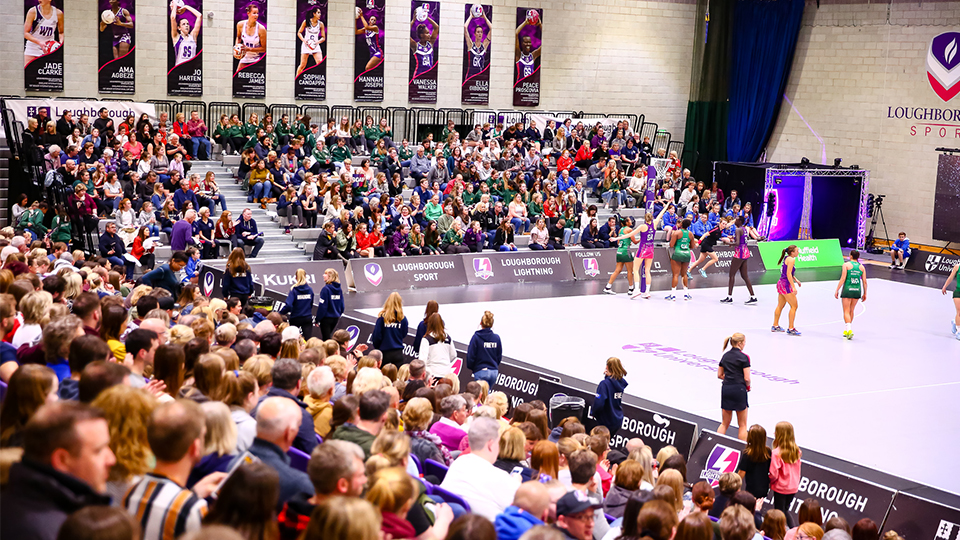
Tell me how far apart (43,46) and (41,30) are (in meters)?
0.35

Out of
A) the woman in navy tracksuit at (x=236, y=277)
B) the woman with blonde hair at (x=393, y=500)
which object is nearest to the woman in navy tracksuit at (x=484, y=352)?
the woman in navy tracksuit at (x=236, y=277)

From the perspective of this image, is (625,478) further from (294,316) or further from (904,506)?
(294,316)

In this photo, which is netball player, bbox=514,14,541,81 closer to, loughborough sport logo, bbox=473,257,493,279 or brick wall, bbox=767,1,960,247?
brick wall, bbox=767,1,960,247

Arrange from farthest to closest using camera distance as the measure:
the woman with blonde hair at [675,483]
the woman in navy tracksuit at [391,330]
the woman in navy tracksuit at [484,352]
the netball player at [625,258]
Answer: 1. the netball player at [625,258]
2. the woman in navy tracksuit at [391,330]
3. the woman in navy tracksuit at [484,352]
4. the woman with blonde hair at [675,483]

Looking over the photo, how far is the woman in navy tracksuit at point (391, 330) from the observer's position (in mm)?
10898

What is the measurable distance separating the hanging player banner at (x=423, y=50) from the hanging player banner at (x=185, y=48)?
5881 millimetres

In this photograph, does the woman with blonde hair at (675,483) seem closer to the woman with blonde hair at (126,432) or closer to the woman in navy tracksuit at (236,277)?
the woman with blonde hair at (126,432)

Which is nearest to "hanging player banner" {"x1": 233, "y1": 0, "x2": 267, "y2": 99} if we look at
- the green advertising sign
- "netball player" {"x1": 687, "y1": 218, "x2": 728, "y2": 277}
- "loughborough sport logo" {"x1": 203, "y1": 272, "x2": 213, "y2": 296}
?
"loughborough sport logo" {"x1": 203, "y1": 272, "x2": 213, "y2": 296}

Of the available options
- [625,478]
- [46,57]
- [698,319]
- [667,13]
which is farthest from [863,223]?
[625,478]

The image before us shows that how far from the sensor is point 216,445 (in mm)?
4055

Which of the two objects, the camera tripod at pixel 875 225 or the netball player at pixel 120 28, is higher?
the netball player at pixel 120 28

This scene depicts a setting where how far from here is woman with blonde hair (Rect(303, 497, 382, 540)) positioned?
117 inches

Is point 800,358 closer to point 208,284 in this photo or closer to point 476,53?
point 208,284

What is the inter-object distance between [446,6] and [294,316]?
17.1 m
